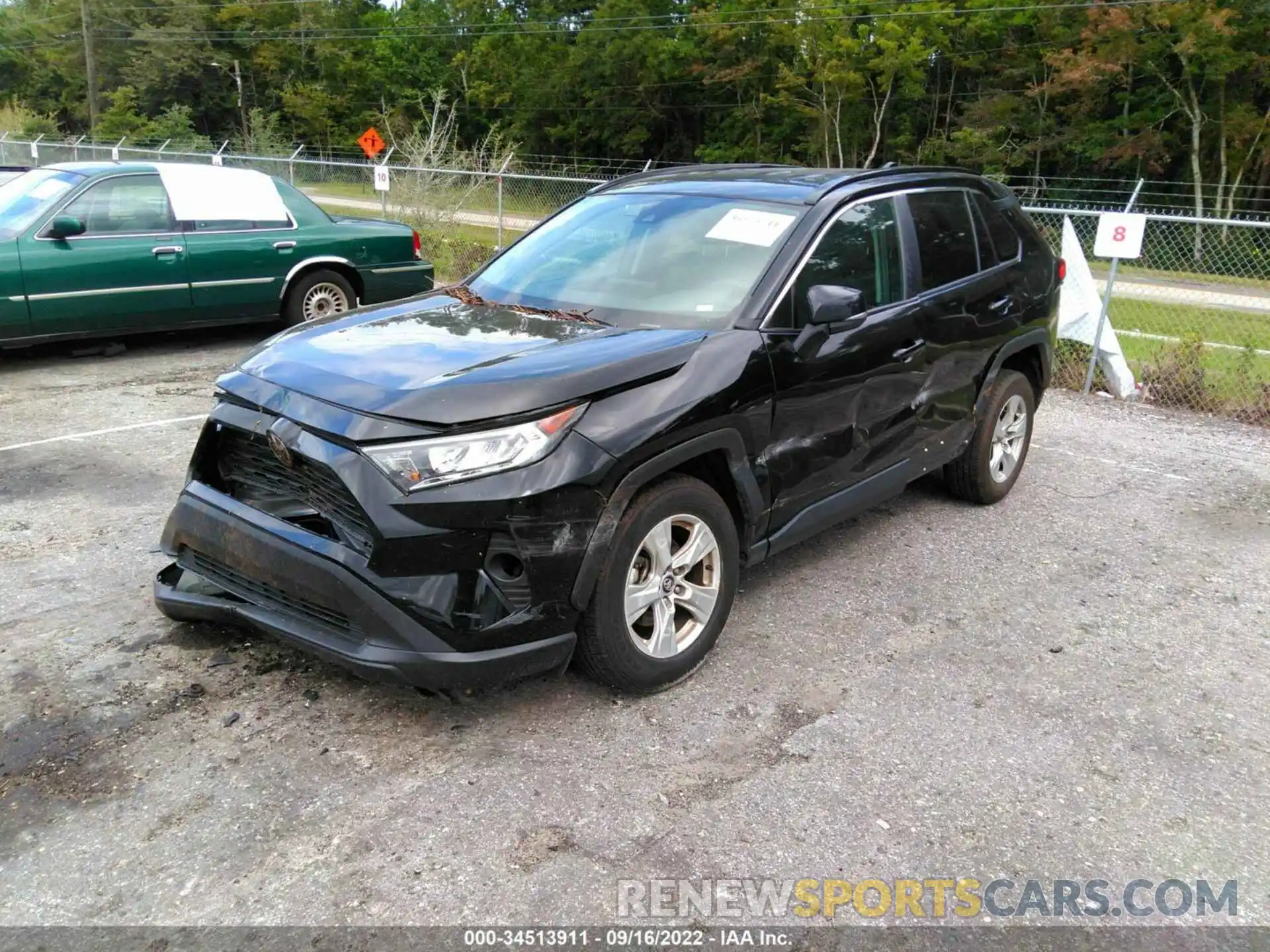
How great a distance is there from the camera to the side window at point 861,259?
407cm

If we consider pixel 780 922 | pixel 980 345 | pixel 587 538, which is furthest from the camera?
pixel 980 345

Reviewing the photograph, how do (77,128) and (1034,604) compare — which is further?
(77,128)

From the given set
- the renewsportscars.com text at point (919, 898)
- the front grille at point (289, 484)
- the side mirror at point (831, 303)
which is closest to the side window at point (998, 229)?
the side mirror at point (831, 303)

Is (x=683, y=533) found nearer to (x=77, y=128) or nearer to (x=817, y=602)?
(x=817, y=602)

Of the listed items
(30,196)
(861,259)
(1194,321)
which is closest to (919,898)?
(861,259)

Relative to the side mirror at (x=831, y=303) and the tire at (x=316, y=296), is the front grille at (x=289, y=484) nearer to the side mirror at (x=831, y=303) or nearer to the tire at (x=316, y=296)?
the side mirror at (x=831, y=303)

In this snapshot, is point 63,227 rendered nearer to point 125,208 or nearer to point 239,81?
point 125,208

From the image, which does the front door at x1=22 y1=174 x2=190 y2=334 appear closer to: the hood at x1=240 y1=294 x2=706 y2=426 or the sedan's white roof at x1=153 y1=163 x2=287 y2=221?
the sedan's white roof at x1=153 y1=163 x2=287 y2=221

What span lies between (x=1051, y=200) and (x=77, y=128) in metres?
67.5

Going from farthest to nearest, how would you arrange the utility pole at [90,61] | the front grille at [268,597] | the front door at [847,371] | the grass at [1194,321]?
the utility pole at [90,61]
the grass at [1194,321]
the front door at [847,371]
the front grille at [268,597]

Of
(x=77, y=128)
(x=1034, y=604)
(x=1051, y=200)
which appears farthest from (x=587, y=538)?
(x=77, y=128)

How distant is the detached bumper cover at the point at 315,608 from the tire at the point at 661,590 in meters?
0.17

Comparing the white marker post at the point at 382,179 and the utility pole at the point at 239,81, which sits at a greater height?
the utility pole at the point at 239,81

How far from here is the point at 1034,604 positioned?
14.8 ft
